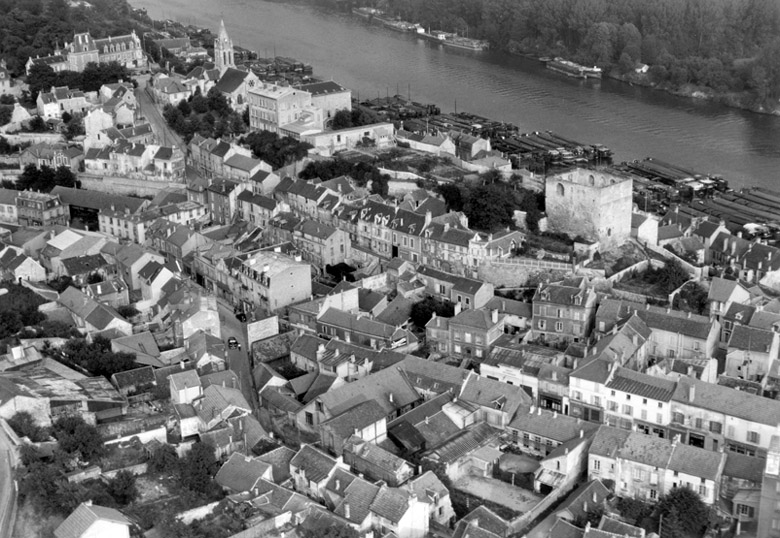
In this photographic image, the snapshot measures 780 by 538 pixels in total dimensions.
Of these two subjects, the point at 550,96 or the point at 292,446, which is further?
the point at 550,96

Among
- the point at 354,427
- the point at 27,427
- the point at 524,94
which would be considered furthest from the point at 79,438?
the point at 524,94

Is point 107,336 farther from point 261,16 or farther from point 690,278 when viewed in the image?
point 261,16

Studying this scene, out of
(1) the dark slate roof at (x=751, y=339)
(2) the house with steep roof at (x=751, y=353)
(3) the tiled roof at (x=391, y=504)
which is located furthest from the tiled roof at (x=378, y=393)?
(1) the dark slate roof at (x=751, y=339)

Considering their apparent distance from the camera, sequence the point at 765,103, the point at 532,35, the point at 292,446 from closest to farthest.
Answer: the point at 292,446 → the point at 765,103 → the point at 532,35

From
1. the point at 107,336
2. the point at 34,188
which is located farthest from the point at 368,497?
the point at 34,188

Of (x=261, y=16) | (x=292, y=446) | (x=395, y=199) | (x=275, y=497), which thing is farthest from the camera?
(x=261, y=16)

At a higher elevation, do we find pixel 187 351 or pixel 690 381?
pixel 690 381

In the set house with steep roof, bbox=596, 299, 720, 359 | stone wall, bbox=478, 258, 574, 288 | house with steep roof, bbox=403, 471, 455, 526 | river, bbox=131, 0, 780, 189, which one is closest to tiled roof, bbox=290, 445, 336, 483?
house with steep roof, bbox=403, 471, 455, 526
